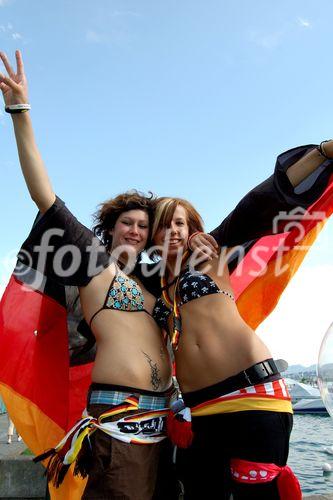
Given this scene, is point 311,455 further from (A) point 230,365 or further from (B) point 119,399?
(B) point 119,399

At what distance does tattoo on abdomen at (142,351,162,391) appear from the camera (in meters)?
2.30

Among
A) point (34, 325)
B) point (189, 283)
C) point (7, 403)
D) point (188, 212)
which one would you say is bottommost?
point (7, 403)

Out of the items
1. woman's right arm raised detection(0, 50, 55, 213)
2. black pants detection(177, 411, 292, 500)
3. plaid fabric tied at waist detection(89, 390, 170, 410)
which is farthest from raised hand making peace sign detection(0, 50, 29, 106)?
black pants detection(177, 411, 292, 500)

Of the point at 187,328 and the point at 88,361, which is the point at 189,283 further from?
the point at 88,361

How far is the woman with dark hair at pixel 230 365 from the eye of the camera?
2020 millimetres

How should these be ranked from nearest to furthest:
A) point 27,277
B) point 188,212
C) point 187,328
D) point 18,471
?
point 187,328 < point 27,277 < point 188,212 < point 18,471

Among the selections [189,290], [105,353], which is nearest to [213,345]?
[189,290]

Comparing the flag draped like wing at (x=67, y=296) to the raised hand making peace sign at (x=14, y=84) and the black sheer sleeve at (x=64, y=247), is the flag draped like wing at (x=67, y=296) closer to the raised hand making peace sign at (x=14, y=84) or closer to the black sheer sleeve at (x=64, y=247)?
the black sheer sleeve at (x=64, y=247)

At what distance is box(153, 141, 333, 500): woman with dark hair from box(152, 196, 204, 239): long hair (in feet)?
0.12

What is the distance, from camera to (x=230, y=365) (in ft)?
7.15

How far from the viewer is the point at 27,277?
2766 mm

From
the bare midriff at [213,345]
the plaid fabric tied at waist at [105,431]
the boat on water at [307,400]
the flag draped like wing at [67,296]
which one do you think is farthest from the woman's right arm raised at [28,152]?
the boat on water at [307,400]

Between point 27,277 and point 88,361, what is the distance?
773 mm

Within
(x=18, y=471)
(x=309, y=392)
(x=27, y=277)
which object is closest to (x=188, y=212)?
(x=27, y=277)
